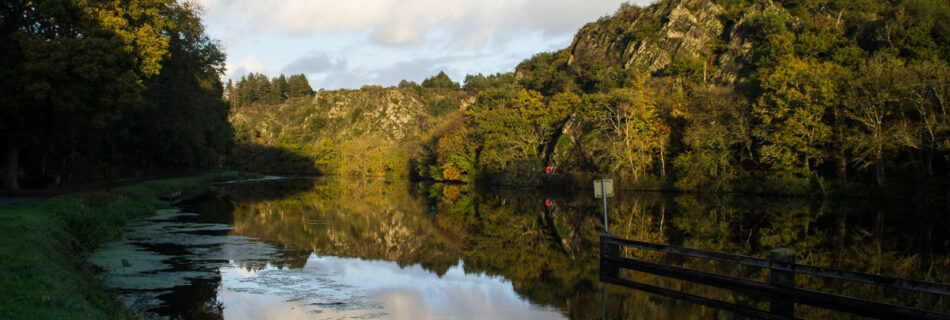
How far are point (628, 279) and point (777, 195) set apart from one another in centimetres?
3890

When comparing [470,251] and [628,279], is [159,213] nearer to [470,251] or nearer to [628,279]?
[470,251]

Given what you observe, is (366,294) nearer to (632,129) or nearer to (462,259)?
(462,259)

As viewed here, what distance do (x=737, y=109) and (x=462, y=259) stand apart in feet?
131

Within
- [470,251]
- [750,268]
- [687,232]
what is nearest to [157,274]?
[470,251]

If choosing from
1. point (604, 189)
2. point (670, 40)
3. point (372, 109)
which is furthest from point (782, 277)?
point (372, 109)

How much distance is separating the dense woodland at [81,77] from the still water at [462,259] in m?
6.38

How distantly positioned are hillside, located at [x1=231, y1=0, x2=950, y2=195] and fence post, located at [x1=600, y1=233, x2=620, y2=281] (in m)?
34.6

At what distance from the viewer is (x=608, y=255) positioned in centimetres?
1362

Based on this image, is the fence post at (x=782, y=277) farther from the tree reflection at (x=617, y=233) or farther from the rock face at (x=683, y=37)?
the rock face at (x=683, y=37)

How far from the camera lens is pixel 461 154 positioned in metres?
78.2

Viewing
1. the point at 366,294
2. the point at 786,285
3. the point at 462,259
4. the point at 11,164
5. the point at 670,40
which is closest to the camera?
the point at 786,285

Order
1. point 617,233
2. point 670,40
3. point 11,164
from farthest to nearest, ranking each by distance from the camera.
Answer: point 670,40 → point 11,164 → point 617,233

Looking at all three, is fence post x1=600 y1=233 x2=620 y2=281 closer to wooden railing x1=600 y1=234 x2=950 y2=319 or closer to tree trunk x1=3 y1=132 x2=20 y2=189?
wooden railing x1=600 y1=234 x2=950 y2=319

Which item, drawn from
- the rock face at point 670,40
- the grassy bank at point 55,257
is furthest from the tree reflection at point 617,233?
the rock face at point 670,40
